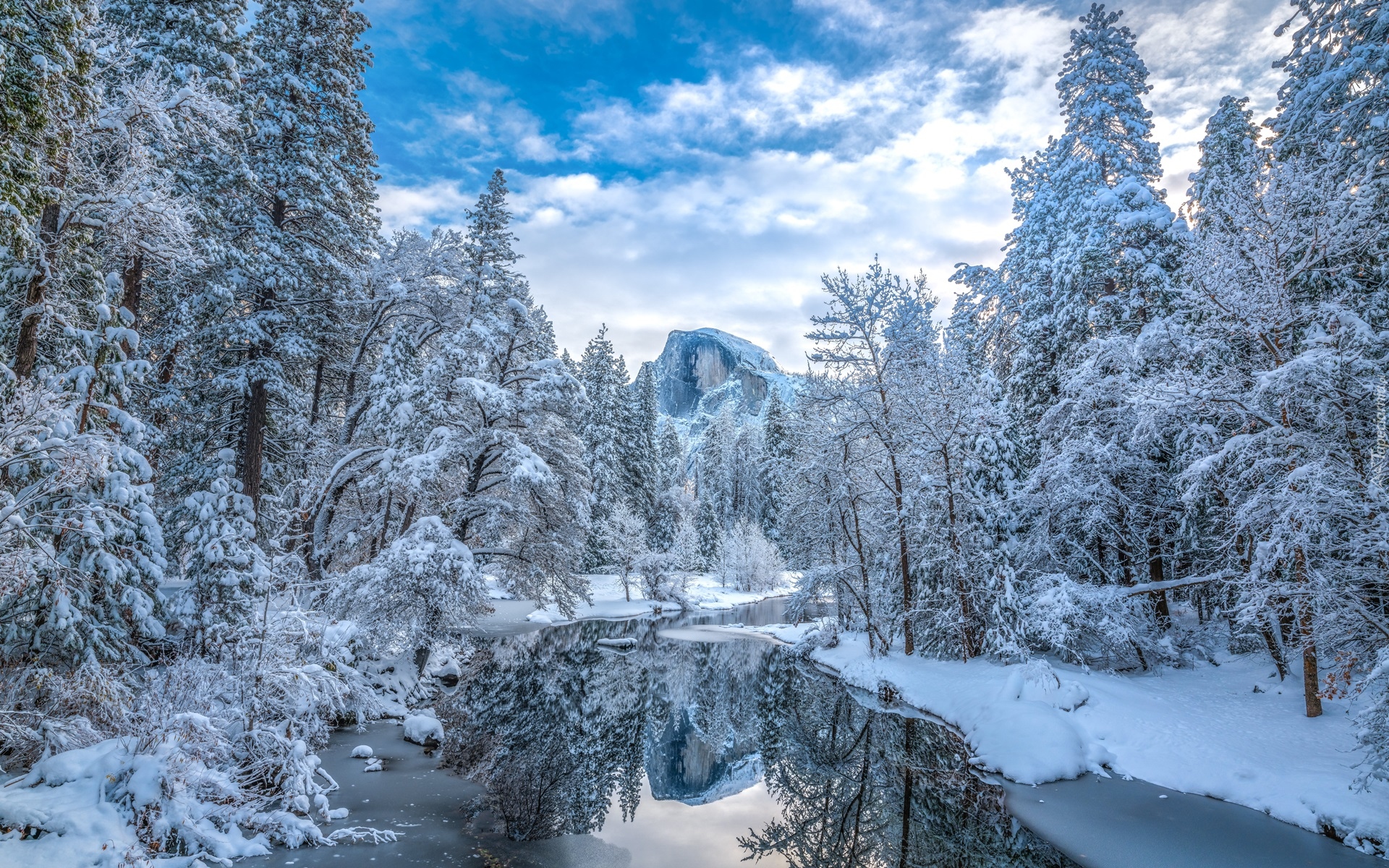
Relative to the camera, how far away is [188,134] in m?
→ 11.0

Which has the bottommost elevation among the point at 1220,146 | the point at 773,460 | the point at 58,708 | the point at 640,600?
the point at 640,600

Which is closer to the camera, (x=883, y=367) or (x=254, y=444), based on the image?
(x=254, y=444)

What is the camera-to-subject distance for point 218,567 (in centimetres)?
1163

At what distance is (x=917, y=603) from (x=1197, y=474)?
8920 mm

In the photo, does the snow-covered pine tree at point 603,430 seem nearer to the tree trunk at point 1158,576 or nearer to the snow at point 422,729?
the snow at point 422,729

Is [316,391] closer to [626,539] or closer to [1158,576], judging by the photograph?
[626,539]

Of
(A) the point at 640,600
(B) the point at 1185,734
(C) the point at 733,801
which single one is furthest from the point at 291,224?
(A) the point at 640,600

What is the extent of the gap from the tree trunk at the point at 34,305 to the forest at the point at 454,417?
0.32 feet

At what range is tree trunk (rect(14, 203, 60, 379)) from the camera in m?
8.55

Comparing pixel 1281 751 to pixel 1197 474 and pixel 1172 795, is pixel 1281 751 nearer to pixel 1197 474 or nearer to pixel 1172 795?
pixel 1172 795

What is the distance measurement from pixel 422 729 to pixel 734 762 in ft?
21.5

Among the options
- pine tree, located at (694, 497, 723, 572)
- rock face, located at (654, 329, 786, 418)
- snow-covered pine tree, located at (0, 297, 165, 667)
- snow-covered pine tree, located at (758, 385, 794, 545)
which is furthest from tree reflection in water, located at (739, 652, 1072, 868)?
rock face, located at (654, 329, 786, 418)

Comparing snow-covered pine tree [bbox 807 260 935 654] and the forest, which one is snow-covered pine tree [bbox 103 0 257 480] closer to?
the forest

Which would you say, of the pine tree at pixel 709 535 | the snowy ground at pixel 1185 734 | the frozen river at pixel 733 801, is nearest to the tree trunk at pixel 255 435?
the frozen river at pixel 733 801
